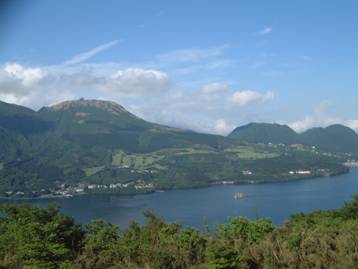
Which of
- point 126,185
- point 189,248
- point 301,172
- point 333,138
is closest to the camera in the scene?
point 189,248

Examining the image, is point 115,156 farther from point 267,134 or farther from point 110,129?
point 267,134

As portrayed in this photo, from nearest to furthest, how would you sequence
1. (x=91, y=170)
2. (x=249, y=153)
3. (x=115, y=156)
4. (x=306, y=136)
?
1. (x=91, y=170)
2. (x=115, y=156)
3. (x=249, y=153)
4. (x=306, y=136)

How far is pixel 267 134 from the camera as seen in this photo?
128m

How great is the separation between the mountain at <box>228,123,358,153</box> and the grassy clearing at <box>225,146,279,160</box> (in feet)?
99.9

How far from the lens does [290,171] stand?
63594mm

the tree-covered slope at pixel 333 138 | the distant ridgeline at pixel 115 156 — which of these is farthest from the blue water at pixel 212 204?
the tree-covered slope at pixel 333 138

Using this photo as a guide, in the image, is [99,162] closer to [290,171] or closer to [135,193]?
[135,193]

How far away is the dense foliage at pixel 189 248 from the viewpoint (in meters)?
6.68

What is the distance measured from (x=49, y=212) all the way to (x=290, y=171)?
55.2 metres

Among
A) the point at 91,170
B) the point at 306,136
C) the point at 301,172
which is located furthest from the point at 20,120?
the point at 306,136

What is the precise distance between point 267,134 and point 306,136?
1020 cm

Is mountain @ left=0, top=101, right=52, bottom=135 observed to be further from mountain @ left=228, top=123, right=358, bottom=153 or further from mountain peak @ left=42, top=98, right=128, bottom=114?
mountain @ left=228, top=123, right=358, bottom=153

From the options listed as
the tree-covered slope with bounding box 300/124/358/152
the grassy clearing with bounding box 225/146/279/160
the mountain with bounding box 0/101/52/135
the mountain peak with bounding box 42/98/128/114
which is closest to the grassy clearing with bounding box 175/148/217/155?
the grassy clearing with bounding box 225/146/279/160

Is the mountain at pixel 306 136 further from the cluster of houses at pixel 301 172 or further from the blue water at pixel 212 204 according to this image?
the blue water at pixel 212 204
